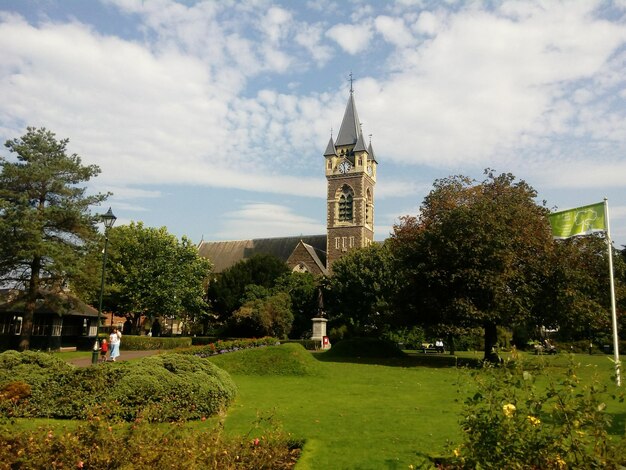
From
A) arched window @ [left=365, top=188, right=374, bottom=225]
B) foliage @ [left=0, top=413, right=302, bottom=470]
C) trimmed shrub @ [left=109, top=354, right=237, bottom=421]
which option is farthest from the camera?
arched window @ [left=365, top=188, right=374, bottom=225]

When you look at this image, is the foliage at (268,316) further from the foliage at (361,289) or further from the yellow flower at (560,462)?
the yellow flower at (560,462)

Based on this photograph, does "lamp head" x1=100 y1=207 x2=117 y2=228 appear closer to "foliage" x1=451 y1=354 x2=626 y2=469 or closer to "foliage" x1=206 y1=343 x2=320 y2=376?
"foliage" x1=206 y1=343 x2=320 y2=376

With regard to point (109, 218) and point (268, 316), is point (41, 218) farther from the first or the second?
point (268, 316)

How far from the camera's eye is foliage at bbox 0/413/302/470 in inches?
226

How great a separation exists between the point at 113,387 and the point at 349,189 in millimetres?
58509

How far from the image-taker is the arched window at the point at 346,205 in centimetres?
6631

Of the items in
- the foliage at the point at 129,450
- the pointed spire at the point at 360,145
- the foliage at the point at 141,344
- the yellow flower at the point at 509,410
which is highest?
the pointed spire at the point at 360,145

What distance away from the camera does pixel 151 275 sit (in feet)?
146

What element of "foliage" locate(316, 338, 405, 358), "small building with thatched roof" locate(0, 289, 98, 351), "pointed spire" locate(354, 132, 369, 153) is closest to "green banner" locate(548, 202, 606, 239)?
"foliage" locate(316, 338, 405, 358)

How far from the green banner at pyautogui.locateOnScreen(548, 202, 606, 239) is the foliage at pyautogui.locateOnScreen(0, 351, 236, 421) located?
45.5 feet

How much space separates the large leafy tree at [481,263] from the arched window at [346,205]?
40.5 m

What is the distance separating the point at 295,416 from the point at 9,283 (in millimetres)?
26457

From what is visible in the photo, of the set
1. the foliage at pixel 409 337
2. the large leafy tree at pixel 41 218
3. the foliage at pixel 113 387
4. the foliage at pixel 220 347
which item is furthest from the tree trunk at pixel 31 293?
the foliage at pixel 409 337

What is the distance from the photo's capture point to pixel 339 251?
63688 mm
